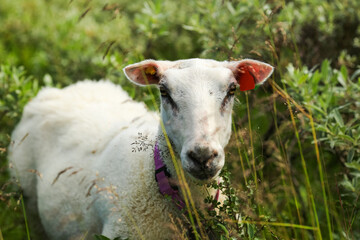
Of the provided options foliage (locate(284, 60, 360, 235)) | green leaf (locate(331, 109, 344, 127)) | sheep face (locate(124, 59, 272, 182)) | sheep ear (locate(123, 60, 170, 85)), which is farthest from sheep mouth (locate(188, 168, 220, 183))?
green leaf (locate(331, 109, 344, 127))

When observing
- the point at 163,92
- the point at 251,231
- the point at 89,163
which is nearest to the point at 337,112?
the point at 251,231

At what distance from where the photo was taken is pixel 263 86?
3.36 metres

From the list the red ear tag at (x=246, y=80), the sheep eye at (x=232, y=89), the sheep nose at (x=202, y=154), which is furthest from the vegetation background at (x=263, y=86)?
the sheep nose at (x=202, y=154)

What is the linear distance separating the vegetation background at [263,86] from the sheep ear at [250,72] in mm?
92

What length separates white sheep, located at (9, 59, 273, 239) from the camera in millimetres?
2217

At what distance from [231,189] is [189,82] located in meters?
0.66

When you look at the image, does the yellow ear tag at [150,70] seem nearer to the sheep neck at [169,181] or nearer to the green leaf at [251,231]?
the sheep neck at [169,181]

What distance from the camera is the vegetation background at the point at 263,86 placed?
8.16 feet

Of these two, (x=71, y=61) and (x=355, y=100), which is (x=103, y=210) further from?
(x=71, y=61)

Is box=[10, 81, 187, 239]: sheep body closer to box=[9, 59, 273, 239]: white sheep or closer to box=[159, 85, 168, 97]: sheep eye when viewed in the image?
box=[9, 59, 273, 239]: white sheep

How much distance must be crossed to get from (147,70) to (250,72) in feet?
2.14

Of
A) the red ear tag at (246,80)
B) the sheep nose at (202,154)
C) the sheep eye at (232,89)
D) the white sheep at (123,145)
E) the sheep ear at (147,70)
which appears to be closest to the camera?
the sheep nose at (202,154)

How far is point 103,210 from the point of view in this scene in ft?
9.32

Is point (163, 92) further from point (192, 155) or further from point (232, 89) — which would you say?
point (192, 155)
